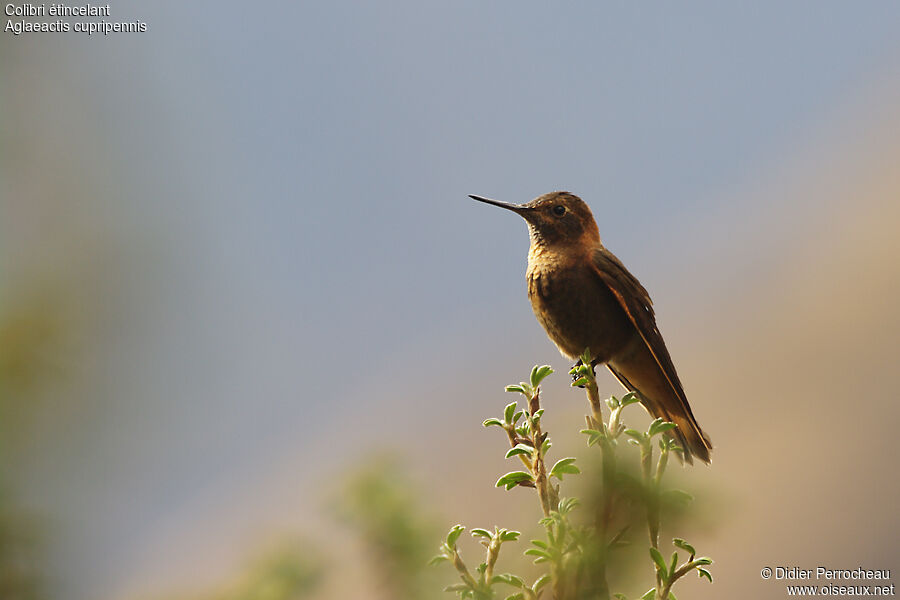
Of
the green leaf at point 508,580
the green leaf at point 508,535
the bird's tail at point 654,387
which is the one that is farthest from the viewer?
the bird's tail at point 654,387

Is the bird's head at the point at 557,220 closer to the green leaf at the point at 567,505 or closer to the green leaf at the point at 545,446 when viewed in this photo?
the green leaf at the point at 545,446

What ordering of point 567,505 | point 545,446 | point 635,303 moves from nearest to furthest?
point 567,505
point 545,446
point 635,303

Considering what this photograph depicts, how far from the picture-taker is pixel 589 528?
161 centimetres

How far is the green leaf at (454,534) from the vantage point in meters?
1.76

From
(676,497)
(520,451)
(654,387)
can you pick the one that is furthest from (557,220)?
(676,497)

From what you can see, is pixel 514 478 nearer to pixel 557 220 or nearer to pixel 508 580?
pixel 508 580

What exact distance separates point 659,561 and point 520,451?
0.48 meters

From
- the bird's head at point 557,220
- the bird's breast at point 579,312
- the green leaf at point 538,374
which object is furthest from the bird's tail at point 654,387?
the green leaf at point 538,374

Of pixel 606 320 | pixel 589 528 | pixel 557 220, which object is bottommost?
pixel 589 528

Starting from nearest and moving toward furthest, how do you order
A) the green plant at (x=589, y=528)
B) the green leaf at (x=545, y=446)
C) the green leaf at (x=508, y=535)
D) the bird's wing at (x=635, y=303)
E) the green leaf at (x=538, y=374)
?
the green plant at (x=589, y=528) → the green leaf at (x=508, y=535) → the green leaf at (x=545, y=446) → the green leaf at (x=538, y=374) → the bird's wing at (x=635, y=303)

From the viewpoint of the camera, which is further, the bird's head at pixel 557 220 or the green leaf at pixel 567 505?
the bird's head at pixel 557 220

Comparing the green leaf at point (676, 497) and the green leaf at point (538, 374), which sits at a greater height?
the green leaf at point (538, 374)

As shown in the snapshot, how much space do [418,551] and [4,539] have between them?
905 millimetres

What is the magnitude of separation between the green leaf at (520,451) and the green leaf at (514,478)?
7 cm
